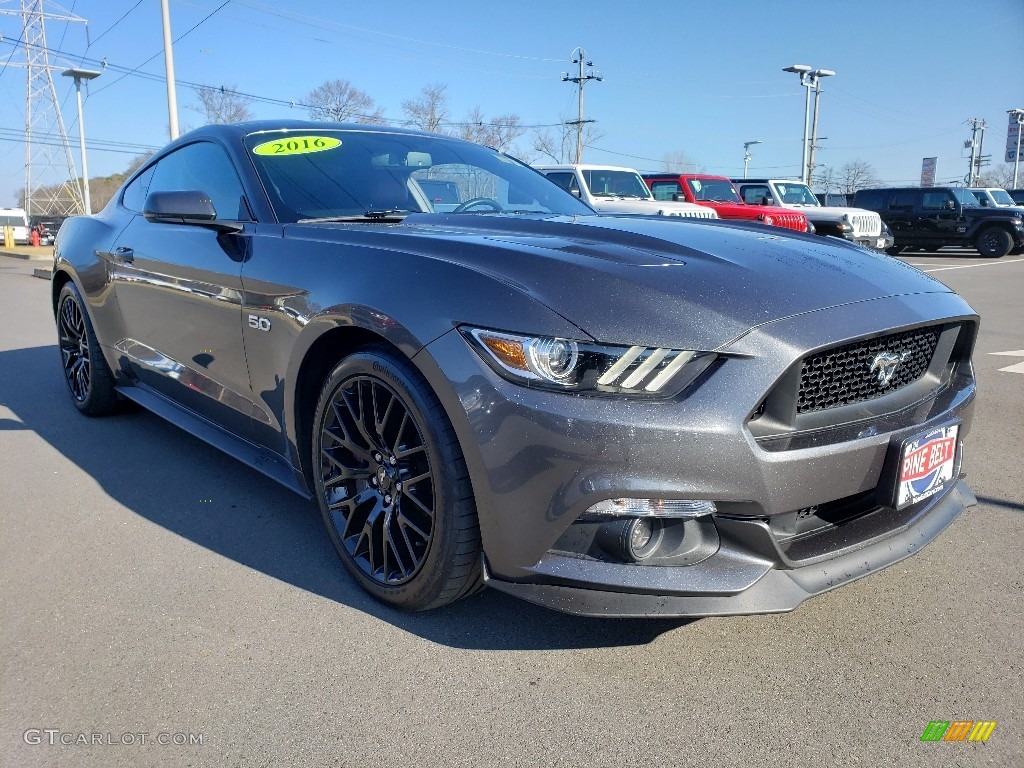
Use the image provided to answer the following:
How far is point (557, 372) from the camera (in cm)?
198

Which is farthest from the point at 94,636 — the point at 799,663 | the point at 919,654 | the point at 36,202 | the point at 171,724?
the point at 36,202

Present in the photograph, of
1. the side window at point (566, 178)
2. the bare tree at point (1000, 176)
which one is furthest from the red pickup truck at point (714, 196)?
the bare tree at point (1000, 176)

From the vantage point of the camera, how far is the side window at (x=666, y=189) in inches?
643

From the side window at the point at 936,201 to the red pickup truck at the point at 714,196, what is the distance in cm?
699

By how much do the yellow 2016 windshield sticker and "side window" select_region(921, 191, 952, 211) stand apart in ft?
70.4

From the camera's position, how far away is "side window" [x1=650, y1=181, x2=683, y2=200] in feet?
53.6

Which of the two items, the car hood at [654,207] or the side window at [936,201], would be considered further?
the side window at [936,201]

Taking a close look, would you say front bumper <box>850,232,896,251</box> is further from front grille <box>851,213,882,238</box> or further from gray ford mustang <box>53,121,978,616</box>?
gray ford mustang <box>53,121,978,616</box>

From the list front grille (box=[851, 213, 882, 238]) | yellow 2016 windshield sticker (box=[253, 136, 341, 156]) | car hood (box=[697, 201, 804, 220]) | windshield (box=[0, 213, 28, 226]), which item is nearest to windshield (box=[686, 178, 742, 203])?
car hood (box=[697, 201, 804, 220])

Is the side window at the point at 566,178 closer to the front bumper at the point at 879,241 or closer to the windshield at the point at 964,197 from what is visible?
the front bumper at the point at 879,241

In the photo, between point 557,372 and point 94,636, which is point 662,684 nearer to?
point 557,372

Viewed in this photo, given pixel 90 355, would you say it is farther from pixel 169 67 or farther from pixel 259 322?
pixel 169 67

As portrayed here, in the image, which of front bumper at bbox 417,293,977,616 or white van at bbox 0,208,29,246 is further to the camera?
white van at bbox 0,208,29,246

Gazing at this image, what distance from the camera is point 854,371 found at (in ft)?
7.25
